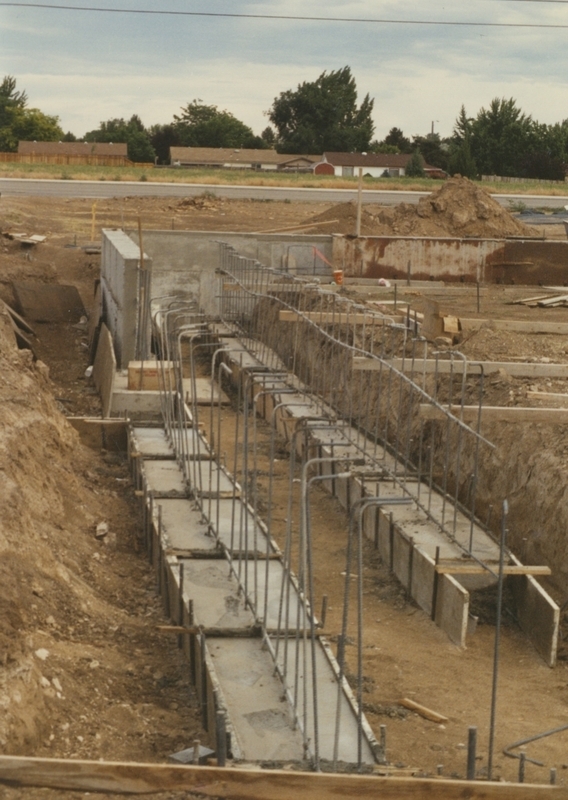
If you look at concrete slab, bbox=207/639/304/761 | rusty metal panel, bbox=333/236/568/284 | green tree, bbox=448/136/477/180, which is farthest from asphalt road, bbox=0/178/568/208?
concrete slab, bbox=207/639/304/761

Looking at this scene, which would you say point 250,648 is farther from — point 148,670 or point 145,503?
point 145,503

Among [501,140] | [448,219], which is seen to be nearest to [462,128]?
[501,140]

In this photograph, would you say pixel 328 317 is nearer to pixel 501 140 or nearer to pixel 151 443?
pixel 151 443

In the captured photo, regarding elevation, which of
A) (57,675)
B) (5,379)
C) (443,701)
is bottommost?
(443,701)

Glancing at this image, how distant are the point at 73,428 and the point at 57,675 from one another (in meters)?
7.35

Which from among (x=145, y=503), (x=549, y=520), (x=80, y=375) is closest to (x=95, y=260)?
(x=80, y=375)

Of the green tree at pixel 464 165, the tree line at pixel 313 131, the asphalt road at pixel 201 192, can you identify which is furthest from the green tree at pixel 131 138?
the asphalt road at pixel 201 192

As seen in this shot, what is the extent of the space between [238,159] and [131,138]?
27.4ft

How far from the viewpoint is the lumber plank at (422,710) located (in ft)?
26.5

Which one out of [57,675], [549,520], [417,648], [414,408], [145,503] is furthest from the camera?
[414,408]

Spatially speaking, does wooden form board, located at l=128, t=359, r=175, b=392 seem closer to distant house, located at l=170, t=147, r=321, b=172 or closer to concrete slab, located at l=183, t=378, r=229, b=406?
concrete slab, located at l=183, t=378, r=229, b=406

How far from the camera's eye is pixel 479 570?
9.73 m

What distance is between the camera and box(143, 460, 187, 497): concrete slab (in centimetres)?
1172

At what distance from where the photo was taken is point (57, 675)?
279 inches
